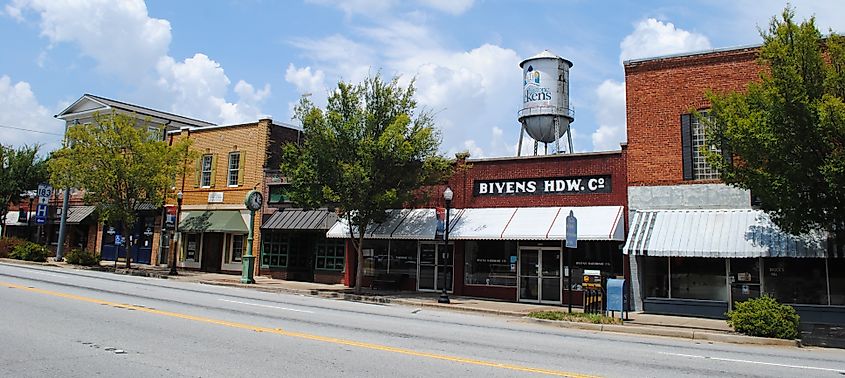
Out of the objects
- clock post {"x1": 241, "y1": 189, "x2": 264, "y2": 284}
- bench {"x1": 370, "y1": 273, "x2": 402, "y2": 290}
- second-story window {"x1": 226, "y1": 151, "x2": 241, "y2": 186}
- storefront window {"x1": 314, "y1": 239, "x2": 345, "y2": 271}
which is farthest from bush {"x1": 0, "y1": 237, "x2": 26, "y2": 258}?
bench {"x1": 370, "y1": 273, "x2": 402, "y2": 290}

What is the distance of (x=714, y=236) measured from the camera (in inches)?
724

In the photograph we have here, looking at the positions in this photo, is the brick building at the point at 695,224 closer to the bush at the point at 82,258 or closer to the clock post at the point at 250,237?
the clock post at the point at 250,237

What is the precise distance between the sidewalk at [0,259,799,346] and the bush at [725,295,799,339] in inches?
12.6

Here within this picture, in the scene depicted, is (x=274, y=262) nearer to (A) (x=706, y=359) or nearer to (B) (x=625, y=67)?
(B) (x=625, y=67)

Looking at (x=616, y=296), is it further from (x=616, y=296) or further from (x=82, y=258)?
(x=82, y=258)

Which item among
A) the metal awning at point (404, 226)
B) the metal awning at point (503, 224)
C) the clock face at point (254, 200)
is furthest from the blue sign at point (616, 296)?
the clock face at point (254, 200)

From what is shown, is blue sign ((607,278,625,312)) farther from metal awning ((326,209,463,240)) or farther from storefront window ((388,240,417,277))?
storefront window ((388,240,417,277))

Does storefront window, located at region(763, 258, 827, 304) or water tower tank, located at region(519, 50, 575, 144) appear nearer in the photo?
storefront window, located at region(763, 258, 827, 304)

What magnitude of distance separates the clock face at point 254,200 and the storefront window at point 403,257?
22.1 feet

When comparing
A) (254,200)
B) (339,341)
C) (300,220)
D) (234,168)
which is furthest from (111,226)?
(339,341)

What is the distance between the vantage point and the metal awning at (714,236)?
1722 cm

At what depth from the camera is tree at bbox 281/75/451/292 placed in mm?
21734

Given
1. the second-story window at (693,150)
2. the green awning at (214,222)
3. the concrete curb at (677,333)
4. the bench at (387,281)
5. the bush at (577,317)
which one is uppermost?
the second-story window at (693,150)

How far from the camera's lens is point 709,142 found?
16969 mm
